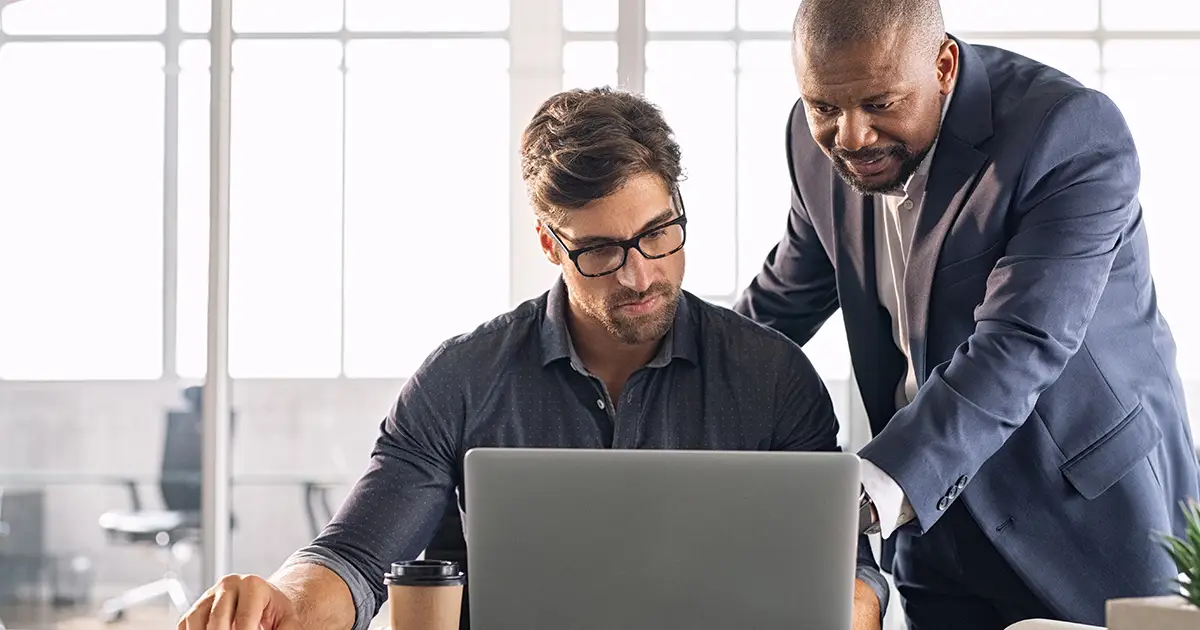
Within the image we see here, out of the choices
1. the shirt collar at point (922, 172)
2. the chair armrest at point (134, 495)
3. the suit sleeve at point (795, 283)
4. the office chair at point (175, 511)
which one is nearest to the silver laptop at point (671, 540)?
the shirt collar at point (922, 172)

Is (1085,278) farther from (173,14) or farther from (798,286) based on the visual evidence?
(173,14)

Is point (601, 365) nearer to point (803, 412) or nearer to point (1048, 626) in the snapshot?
point (803, 412)

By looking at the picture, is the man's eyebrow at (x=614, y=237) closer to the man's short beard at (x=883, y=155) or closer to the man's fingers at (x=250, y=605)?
the man's short beard at (x=883, y=155)

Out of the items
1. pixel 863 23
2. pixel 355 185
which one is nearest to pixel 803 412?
pixel 863 23

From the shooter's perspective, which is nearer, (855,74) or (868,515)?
(868,515)

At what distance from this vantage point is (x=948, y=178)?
1880 mm

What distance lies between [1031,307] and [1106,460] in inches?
11.8

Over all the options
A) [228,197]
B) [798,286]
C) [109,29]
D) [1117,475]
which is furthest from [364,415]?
[1117,475]

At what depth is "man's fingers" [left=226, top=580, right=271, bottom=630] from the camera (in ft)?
4.64

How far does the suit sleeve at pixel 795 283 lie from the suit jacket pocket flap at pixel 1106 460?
0.61 m

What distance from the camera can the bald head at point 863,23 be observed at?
1.74 m

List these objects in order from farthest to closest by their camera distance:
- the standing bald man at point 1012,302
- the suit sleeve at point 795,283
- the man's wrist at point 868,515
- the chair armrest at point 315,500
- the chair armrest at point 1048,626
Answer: the chair armrest at point 315,500 → the suit sleeve at point 795,283 → the standing bald man at point 1012,302 → the man's wrist at point 868,515 → the chair armrest at point 1048,626

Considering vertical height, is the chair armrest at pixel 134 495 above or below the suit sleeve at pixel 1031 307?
below

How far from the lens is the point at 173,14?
457cm
